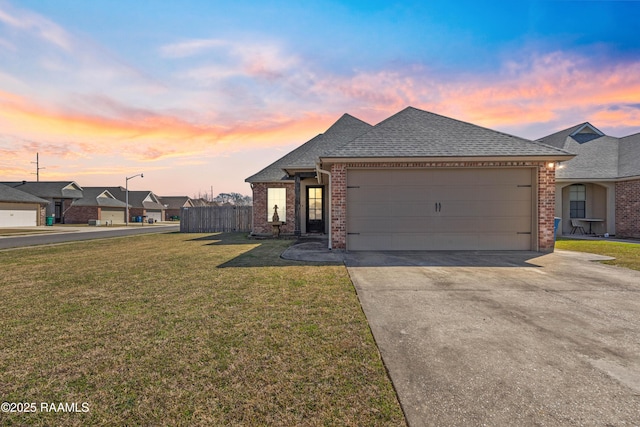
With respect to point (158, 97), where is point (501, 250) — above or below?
below

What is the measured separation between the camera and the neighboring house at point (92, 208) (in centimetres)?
3906

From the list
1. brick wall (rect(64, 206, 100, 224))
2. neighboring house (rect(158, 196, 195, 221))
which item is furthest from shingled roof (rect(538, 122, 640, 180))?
neighboring house (rect(158, 196, 195, 221))

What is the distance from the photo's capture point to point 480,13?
32.0 feet

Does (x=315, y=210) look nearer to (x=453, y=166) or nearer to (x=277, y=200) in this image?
(x=277, y=200)

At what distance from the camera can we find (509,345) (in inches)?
113

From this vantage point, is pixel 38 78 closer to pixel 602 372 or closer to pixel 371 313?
pixel 371 313

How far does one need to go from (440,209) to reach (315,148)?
8.46 metres

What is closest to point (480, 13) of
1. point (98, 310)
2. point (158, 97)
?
point (158, 97)

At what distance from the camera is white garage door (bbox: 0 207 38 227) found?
2678cm

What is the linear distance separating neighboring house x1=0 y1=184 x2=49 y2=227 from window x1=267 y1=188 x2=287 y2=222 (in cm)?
3041

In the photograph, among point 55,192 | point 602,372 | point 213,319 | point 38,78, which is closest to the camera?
point 602,372

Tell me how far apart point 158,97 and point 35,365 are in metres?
11.4

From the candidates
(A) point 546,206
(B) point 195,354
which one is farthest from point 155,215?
(A) point 546,206

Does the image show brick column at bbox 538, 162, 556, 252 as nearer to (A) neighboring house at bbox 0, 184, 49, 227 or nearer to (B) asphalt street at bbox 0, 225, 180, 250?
(B) asphalt street at bbox 0, 225, 180, 250
